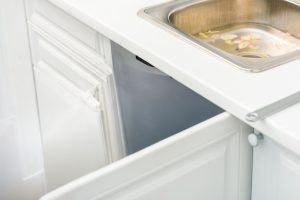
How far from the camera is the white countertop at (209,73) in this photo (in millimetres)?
919

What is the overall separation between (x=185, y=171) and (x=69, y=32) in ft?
2.00

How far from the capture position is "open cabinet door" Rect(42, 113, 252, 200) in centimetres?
91

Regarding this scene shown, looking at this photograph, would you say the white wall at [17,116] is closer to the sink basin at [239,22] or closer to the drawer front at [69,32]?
the drawer front at [69,32]

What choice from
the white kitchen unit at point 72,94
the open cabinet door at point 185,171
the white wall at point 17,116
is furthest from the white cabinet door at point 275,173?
the white wall at point 17,116

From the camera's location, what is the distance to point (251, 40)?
143 centimetres

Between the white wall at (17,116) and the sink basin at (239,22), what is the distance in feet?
1.83

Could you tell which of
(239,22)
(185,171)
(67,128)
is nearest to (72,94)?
(67,128)

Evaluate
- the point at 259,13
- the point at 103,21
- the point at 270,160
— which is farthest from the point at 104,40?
the point at 270,160

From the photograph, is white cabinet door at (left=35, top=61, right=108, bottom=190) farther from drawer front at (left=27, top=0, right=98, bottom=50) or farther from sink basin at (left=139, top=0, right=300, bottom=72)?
sink basin at (left=139, top=0, right=300, bottom=72)

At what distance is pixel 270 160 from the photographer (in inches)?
39.6

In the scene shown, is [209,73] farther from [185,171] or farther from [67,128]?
[67,128]

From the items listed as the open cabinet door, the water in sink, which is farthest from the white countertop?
the water in sink

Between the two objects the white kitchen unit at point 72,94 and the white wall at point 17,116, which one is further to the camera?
the white wall at point 17,116

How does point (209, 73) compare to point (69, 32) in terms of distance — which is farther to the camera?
point (69, 32)
